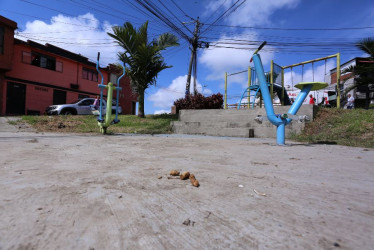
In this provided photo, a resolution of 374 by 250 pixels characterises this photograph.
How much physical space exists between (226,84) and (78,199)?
803cm

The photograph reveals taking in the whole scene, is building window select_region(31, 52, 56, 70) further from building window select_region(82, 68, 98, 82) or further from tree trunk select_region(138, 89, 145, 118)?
tree trunk select_region(138, 89, 145, 118)

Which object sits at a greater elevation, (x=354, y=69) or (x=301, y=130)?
(x=354, y=69)

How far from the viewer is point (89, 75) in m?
18.9

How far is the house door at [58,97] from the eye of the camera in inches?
629

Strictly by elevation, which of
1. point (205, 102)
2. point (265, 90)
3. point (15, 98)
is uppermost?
point (15, 98)

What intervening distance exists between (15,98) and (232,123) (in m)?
15.0

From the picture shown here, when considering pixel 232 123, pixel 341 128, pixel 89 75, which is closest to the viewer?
pixel 341 128

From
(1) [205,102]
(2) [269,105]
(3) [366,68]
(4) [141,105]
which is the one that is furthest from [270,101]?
(3) [366,68]

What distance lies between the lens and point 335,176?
1522 millimetres

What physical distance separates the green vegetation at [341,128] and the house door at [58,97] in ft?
56.7

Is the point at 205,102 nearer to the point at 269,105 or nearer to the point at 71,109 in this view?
the point at 269,105

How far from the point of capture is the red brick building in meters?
12.5

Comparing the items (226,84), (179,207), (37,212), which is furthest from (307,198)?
(226,84)

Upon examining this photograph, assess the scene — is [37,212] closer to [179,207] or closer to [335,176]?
[179,207]
